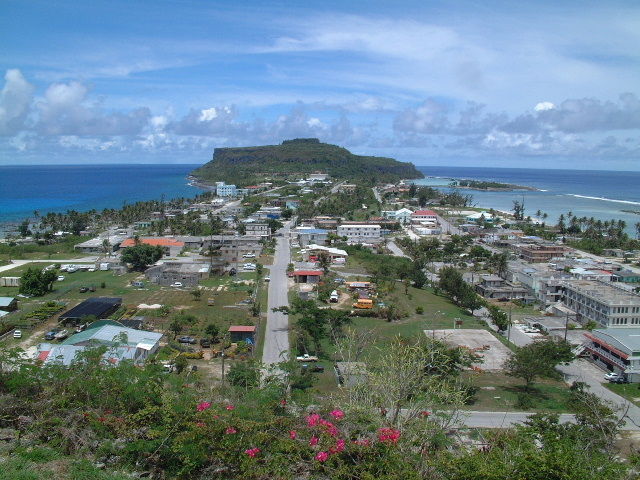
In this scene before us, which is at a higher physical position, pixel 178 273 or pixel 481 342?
pixel 178 273

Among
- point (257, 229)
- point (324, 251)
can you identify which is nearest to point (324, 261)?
point (324, 251)

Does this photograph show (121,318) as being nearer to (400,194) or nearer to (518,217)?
(518,217)

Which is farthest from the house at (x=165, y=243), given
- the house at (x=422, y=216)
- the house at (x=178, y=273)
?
the house at (x=422, y=216)

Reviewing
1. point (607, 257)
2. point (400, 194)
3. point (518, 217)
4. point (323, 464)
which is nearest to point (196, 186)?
point (400, 194)

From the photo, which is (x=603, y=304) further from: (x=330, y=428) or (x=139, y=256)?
(x=139, y=256)

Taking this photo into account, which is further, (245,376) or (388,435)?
(245,376)

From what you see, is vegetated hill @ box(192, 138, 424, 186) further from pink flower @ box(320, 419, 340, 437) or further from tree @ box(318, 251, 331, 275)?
pink flower @ box(320, 419, 340, 437)

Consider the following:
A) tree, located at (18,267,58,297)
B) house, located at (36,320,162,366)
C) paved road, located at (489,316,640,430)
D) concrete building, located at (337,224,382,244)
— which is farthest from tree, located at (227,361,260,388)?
concrete building, located at (337,224,382,244)

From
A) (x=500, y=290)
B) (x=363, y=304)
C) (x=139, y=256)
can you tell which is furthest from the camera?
(x=139, y=256)
